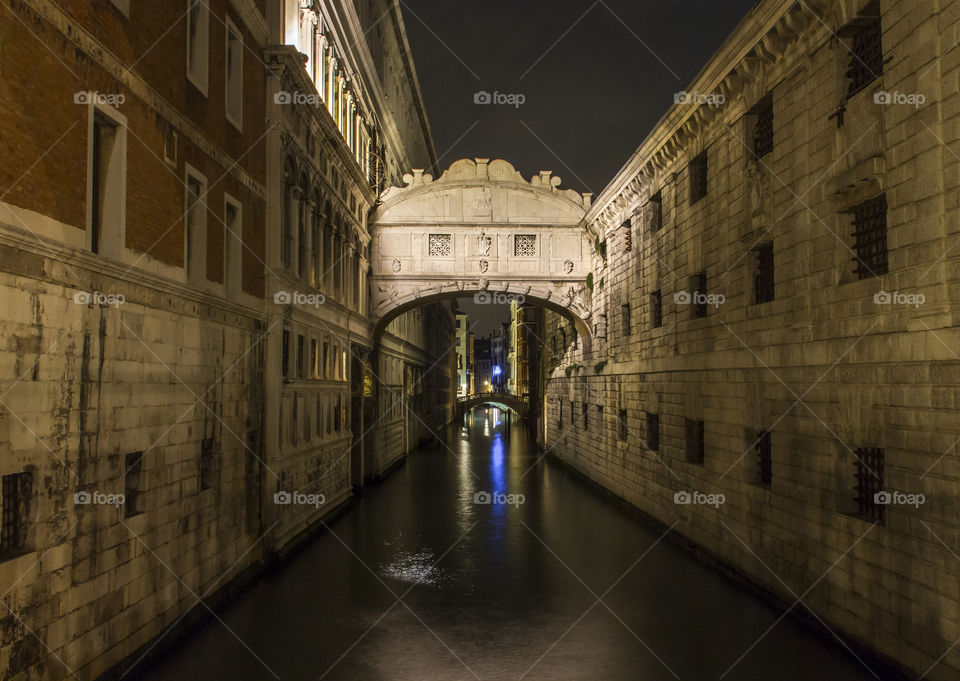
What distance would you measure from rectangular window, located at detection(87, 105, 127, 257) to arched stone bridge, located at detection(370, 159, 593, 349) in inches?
677

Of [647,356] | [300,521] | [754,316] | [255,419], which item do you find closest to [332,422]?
[300,521]

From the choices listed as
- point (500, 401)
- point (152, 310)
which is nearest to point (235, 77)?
Answer: point (152, 310)

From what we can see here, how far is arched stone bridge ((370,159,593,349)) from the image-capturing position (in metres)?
25.8

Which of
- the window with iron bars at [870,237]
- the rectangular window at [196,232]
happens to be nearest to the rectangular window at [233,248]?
the rectangular window at [196,232]

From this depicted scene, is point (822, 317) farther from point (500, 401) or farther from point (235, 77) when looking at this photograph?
point (500, 401)

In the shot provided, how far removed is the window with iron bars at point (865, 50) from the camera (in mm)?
9516

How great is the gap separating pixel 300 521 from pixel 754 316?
1030cm

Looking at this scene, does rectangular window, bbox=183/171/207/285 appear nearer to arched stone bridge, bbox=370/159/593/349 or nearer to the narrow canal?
the narrow canal

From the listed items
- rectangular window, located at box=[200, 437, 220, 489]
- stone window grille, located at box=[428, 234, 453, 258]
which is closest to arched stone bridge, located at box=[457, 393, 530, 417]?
stone window grille, located at box=[428, 234, 453, 258]

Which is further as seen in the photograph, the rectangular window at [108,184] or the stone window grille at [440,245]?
the stone window grille at [440,245]

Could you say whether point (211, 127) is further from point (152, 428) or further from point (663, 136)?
point (663, 136)

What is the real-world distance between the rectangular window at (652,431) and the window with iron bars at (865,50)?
10317 mm

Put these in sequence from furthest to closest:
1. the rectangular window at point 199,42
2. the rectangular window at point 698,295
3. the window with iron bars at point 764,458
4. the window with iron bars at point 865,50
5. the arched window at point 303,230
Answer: the arched window at point 303,230, the rectangular window at point 698,295, the window with iron bars at point 764,458, the rectangular window at point 199,42, the window with iron bars at point 865,50

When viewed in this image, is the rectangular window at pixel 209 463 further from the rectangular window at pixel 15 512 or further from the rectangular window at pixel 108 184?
the rectangular window at pixel 15 512
